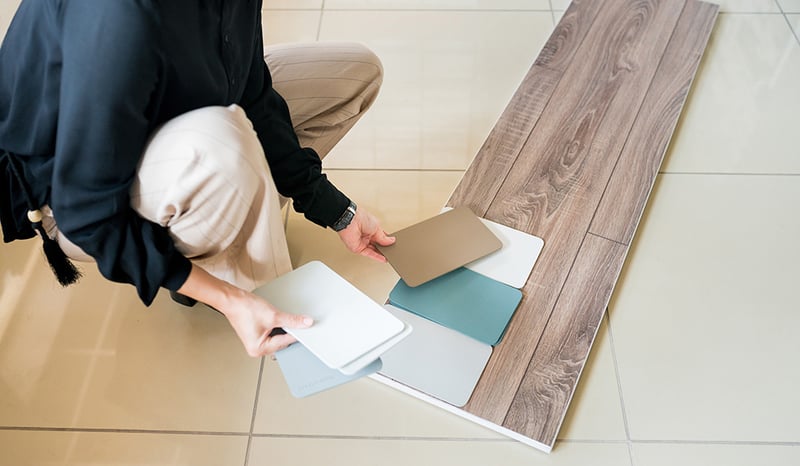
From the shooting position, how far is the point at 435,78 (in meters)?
2.12

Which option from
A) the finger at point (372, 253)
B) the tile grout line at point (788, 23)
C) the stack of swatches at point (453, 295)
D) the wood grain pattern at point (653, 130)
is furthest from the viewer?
the tile grout line at point (788, 23)

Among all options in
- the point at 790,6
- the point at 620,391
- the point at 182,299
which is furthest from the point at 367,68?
the point at 790,6

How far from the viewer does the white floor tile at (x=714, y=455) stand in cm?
134

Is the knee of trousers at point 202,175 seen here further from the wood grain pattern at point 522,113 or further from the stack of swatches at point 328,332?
the wood grain pattern at point 522,113

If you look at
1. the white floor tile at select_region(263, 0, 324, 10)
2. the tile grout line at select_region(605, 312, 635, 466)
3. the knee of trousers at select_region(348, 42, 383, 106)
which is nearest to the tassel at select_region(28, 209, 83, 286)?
the knee of trousers at select_region(348, 42, 383, 106)

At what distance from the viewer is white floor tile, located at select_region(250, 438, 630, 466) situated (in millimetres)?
1342

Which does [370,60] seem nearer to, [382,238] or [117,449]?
[382,238]

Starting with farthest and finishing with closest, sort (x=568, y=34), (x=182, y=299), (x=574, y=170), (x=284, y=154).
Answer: (x=568, y=34), (x=574, y=170), (x=182, y=299), (x=284, y=154)

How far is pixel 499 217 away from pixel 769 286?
600 mm

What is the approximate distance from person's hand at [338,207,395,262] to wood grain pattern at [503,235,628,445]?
38 cm

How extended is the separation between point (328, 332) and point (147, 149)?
0.38 m

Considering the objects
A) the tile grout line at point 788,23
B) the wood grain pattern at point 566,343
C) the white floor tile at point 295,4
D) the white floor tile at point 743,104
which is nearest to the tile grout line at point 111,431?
the wood grain pattern at point 566,343

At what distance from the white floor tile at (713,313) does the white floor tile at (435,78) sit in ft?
1.71

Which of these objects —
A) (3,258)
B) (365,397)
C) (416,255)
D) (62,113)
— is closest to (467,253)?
(416,255)
